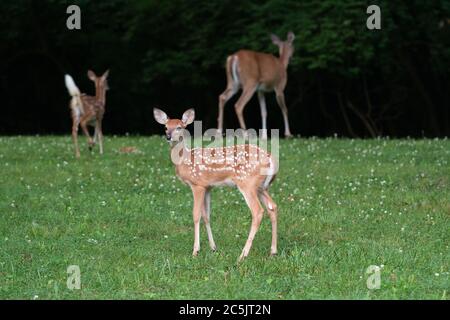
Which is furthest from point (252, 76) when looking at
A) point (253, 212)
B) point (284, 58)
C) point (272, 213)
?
point (253, 212)

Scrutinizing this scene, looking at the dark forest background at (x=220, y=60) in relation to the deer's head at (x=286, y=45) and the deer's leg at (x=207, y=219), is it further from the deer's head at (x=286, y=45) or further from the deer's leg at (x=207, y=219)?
the deer's leg at (x=207, y=219)

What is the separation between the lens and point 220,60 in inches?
846

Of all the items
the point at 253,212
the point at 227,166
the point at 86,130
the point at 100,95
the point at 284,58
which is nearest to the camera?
the point at 253,212

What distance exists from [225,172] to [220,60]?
13550 mm

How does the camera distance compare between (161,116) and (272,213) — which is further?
(161,116)

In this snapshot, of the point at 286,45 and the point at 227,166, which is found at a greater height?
the point at 286,45

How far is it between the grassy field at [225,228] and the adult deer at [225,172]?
0.35 m

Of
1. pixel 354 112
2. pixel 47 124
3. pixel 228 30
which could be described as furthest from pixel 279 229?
pixel 47 124

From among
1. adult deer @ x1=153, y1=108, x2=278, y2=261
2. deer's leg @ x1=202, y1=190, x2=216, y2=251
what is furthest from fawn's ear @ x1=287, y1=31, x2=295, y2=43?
deer's leg @ x1=202, y1=190, x2=216, y2=251

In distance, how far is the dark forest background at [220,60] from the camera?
66.2 feet

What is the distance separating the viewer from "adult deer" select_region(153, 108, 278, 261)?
8.06 meters

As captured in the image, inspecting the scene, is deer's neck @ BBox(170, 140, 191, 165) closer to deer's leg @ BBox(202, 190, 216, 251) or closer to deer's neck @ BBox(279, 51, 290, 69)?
deer's leg @ BBox(202, 190, 216, 251)

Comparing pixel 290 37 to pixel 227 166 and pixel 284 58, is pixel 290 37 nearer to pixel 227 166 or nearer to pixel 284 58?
pixel 284 58

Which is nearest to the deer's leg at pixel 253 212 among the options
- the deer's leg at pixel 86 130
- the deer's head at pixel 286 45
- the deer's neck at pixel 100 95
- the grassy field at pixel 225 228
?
the grassy field at pixel 225 228
